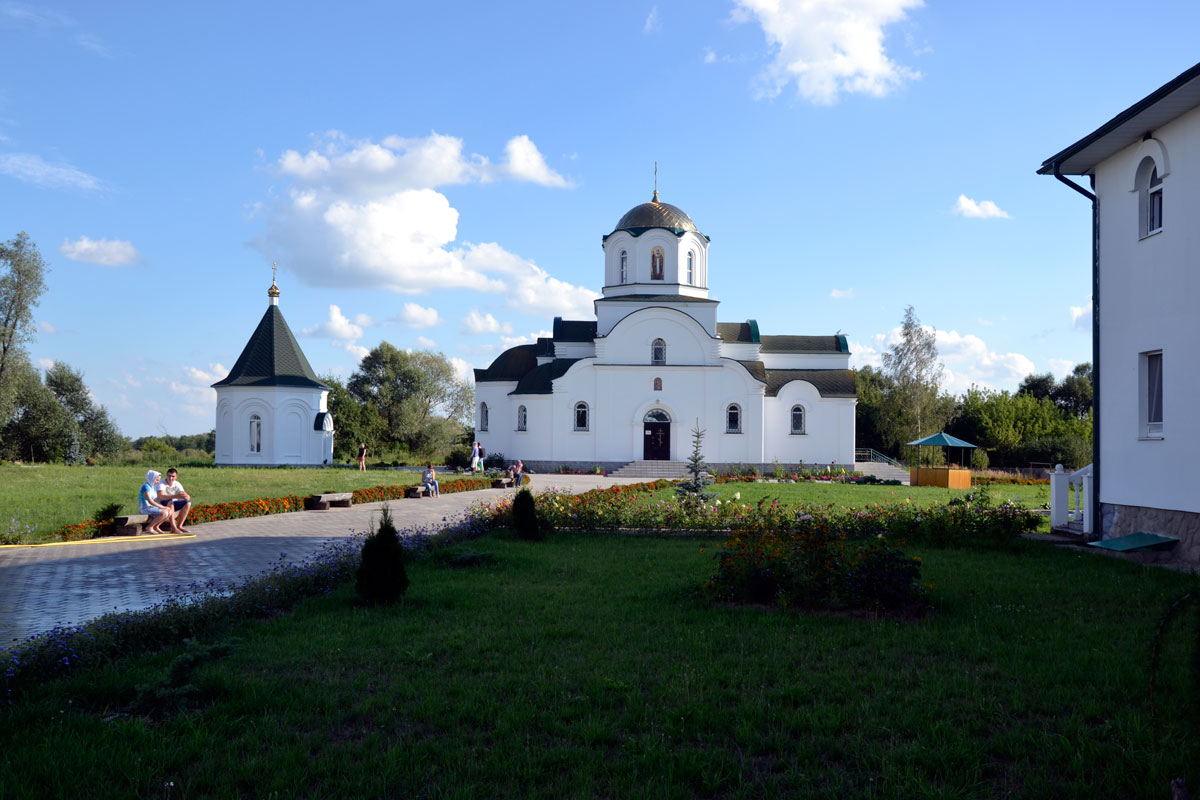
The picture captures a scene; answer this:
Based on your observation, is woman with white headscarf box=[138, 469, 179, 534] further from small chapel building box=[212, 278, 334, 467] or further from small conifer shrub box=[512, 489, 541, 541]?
small chapel building box=[212, 278, 334, 467]

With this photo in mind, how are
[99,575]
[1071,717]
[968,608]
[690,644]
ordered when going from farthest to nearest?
[99,575] → [968,608] → [690,644] → [1071,717]

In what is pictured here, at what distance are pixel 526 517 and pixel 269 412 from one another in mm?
28660

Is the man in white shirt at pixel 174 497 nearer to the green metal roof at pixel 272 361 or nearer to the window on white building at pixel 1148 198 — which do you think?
the window on white building at pixel 1148 198

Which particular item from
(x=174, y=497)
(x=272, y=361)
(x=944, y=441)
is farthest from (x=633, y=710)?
(x=272, y=361)

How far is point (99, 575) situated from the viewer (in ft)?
30.9

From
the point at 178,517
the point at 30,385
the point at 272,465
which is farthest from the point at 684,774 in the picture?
the point at 30,385

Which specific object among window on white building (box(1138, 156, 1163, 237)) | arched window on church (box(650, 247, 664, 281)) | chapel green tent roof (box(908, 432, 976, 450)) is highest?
arched window on church (box(650, 247, 664, 281))

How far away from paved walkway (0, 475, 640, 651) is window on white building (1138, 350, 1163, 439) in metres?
11.2

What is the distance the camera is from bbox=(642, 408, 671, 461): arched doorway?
35688 mm

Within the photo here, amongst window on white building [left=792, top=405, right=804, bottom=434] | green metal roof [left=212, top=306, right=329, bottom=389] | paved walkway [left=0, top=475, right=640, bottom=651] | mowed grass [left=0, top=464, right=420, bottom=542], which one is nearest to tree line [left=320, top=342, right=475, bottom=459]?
green metal roof [left=212, top=306, right=329, bottom=389]

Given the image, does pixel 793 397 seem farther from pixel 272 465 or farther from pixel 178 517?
pixel 178 517

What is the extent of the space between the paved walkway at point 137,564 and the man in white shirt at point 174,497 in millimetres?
A: 339

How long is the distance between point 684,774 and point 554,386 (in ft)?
104

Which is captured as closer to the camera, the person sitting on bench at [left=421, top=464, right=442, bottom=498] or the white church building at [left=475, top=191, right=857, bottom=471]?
the person sitting on bench at [left=421, top=464, right=442, bottom=498]
